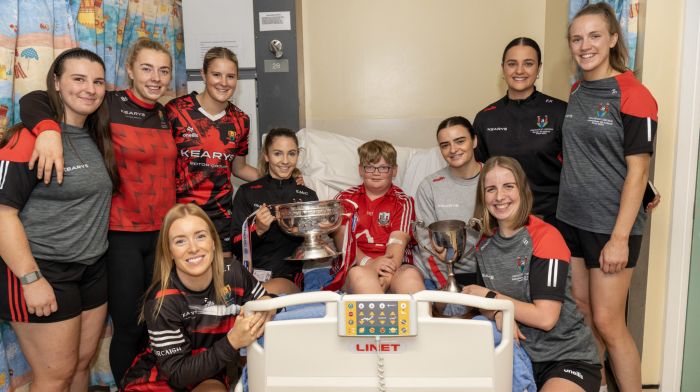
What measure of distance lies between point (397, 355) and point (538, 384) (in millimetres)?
677

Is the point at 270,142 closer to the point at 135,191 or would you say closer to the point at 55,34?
the point at 135,191

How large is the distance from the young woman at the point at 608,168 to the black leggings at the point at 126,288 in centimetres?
196

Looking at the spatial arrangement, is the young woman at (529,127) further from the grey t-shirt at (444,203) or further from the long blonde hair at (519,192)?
the long blonde hair at (519,192)

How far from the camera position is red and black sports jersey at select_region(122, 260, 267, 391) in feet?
6.23

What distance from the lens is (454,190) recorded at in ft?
8.72

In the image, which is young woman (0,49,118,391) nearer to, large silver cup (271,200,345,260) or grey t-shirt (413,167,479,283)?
large silver cup (271,200,345,260)

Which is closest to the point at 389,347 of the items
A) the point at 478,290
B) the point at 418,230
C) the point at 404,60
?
the point at 478,290

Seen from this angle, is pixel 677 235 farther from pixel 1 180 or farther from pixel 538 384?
pixel 1 180

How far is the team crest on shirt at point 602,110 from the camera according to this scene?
225cm

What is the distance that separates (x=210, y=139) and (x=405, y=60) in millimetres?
1848

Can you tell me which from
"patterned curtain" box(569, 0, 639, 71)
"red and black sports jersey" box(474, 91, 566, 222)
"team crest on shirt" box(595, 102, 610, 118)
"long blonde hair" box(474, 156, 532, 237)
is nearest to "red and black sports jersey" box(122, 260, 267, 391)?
"long blonde hair" box(474, 156, 532, 237)

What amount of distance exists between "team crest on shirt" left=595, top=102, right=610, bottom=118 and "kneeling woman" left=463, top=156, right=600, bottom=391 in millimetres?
451

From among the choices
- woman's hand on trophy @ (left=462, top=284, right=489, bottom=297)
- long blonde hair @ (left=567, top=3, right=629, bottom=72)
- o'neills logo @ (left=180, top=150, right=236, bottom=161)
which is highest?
long blonde hair @ (left=567, top=3, right=629, bottom=72)

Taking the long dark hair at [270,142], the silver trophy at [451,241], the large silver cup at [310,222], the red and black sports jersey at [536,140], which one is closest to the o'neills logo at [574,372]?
the silver trophy at [451,241]
